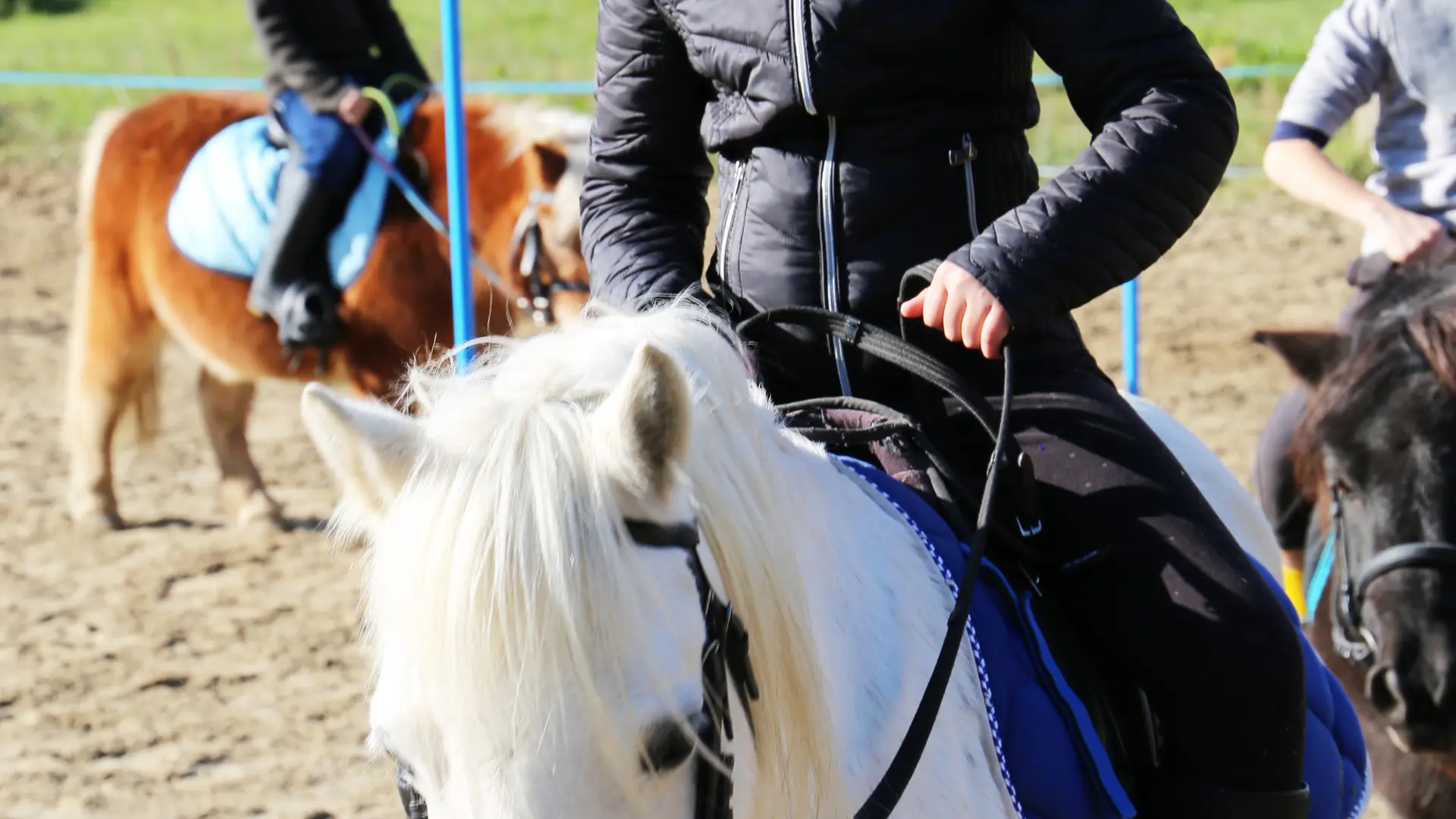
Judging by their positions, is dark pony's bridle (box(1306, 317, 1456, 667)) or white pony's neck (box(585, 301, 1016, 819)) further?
dark pony's bridle (box(1306, 317, 1456, 667))

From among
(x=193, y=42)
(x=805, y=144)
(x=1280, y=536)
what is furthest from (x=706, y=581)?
(x=193, y=42)

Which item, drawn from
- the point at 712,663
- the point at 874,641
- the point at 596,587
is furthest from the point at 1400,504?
the point at 596,587

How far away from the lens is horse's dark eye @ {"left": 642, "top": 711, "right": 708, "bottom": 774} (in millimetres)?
1155

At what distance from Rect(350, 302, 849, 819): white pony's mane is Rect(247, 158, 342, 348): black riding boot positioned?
3467 mm

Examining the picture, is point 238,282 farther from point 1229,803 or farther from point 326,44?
point 1229,803

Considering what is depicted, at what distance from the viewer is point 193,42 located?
14.7m

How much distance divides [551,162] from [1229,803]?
342cm

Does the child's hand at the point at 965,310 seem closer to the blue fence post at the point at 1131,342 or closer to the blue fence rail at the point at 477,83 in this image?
the blue fence post at the point at 1131,342

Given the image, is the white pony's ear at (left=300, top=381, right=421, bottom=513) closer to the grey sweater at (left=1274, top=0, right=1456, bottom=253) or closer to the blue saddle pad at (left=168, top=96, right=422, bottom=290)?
the grey sweater at (left=1274, top=0, right=1456, bottom=253)

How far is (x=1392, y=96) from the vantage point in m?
3.03

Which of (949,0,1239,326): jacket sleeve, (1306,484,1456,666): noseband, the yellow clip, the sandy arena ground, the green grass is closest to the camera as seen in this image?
(949,0,1239,326): jacket sleeve

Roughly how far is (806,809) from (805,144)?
2.46 feet

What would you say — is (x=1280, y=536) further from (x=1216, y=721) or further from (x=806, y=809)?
(x=806, y=809)

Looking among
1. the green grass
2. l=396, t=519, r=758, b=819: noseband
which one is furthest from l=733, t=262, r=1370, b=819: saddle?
the green grass
